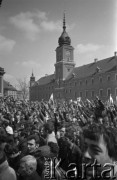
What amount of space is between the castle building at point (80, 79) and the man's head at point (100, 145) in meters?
44.8

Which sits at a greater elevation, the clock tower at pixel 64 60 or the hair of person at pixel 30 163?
the clock tower at pixel 64 60

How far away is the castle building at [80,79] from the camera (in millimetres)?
51375

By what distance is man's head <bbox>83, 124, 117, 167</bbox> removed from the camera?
3.42 m

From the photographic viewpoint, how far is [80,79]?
6131 centimetres

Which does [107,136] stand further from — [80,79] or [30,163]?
[80,79]

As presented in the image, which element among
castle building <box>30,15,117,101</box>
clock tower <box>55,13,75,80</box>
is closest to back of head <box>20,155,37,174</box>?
castle building <box>30,15,117,101</box>

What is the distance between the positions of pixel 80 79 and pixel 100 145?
58.2 metres

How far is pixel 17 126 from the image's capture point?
7.05 m

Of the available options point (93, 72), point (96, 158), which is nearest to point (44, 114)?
point (96, 158)

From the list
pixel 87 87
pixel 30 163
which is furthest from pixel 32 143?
pixel 87 87

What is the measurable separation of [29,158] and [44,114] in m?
5.98

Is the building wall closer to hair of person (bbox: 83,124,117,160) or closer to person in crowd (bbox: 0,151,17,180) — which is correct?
hair of person (bbox: 83,124,117,160)

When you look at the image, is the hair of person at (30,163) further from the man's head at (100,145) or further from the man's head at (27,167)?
the man's head at (100,145)

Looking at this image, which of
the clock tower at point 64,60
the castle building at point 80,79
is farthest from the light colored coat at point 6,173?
the clock tower at point 64,60
